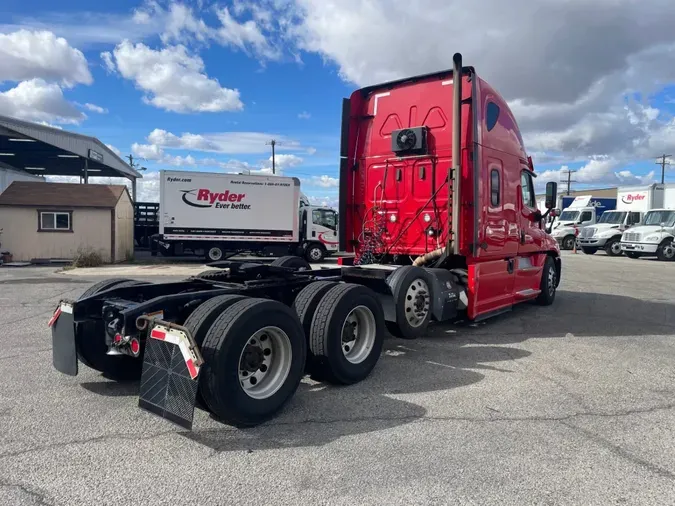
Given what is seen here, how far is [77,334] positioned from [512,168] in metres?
6.58

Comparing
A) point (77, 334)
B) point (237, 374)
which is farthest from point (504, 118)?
point (77, 334)

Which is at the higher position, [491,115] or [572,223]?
[491,115]

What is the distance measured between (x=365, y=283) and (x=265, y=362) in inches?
103

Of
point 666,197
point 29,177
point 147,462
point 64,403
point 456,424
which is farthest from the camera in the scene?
point 29,177

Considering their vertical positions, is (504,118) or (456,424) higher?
(504,118)

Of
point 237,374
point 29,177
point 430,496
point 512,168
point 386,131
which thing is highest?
point 29,177

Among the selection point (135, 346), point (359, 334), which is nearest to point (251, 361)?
point (135, 346)

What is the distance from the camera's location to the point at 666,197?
31312 mm

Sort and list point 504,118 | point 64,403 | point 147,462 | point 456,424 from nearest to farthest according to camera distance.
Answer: point 147,462, point 456,424, point 64,403, point 504,118

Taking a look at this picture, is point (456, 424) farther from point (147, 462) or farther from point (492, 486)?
point (147, 462)

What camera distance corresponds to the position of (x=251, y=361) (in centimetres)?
413

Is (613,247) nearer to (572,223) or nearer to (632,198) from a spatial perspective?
(572,223)

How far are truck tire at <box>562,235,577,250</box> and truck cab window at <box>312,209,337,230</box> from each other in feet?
54.3

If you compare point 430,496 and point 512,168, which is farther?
point 512,168
